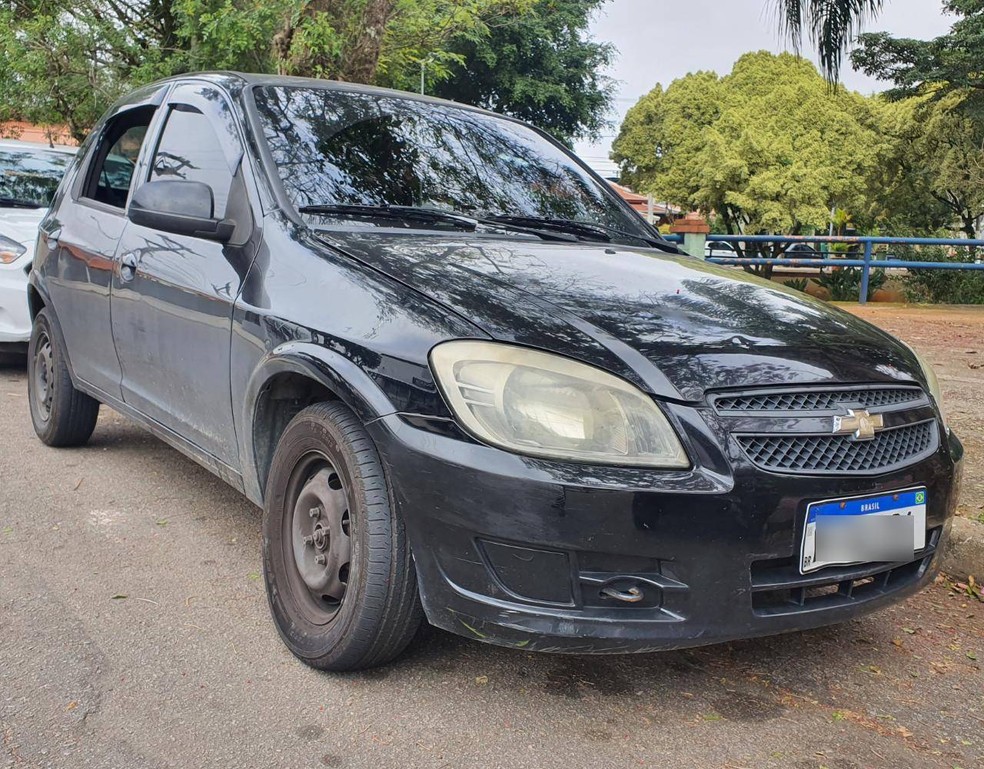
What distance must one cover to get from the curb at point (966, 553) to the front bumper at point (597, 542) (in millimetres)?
1506

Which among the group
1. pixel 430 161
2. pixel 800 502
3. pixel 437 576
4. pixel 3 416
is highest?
pixel 430 161

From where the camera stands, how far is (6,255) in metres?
6.64

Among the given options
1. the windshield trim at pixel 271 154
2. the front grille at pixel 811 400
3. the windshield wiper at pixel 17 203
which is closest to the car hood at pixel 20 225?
the windshield wiper at pixel 17 203

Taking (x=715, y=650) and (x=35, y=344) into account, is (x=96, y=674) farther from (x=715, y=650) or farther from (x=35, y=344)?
(x=35, y=344)

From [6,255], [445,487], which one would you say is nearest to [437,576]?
[445,487]

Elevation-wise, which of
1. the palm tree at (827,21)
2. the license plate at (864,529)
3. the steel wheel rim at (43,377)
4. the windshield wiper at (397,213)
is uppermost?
the palm tree at (827,21)

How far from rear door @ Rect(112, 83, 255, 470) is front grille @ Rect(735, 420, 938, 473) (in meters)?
1.67

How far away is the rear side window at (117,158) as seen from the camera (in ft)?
13.6

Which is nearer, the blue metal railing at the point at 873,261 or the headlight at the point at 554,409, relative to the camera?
the headlight at the point at 554,409

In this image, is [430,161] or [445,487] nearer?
[445,487]

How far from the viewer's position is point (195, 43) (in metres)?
12.5

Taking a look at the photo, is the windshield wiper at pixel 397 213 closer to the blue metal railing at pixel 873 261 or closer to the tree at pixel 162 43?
the tree at pixel 162 43

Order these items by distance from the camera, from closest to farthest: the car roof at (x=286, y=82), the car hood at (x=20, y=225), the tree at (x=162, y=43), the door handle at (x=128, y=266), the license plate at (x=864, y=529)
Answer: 1. the license plate at (x=864, y=529)
2. the car roof at (x=286, y=82)
3. the door handle at (x=128, y=266)
4. the car hood at (x=20, y=225)
5. the tree at (x=162, y=43)

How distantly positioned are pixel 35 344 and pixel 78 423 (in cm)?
59
